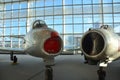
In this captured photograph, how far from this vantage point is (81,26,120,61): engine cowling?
6.64 meters

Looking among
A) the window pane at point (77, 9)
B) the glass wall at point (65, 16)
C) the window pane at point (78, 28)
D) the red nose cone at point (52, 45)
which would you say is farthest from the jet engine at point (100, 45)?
the window pane at point (77, 9)

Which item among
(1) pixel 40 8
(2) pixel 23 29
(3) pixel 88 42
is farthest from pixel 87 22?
(3) pixel 88 42

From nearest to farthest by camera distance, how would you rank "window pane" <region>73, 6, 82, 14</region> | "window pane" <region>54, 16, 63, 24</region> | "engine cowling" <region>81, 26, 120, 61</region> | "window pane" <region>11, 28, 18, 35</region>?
"engine cowling" <region>81, 26, 120, 61</region>
"window pane" <region>73, 6, 82, 14</region>
"window pane" <region>54, 16, 63, 24</region>
"window pane" <region>11, 28, 18, 35</region>

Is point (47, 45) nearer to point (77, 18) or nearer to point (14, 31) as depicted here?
point (77, 18)

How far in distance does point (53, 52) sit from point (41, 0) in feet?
80.5

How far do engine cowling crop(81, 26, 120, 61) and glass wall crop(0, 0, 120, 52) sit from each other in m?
19.5

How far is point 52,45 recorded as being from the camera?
6746 mm

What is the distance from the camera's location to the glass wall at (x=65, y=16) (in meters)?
28.1

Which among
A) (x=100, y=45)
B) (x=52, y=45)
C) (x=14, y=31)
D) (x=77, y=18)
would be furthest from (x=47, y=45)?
(x=14, y=31)

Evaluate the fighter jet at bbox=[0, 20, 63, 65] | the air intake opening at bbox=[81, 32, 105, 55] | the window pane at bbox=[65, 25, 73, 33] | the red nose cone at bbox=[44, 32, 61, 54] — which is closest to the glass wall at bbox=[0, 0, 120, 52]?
the window pane at bbox=[65, 25, 73, 33]

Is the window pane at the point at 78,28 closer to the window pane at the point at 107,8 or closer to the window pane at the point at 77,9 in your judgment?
the window pane at the point at 77,9

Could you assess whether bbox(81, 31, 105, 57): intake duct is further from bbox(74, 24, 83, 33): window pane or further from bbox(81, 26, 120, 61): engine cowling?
bbox(74, 24, 83, 33): window pane

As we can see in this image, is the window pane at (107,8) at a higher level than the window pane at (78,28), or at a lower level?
higher

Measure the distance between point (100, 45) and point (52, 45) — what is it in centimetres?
153
